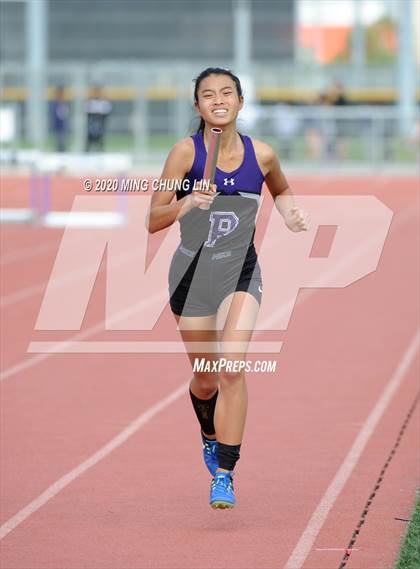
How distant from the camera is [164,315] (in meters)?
14.1

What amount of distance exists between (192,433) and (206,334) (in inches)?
83.0

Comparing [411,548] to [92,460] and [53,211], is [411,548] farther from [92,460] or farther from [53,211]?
[53,211]

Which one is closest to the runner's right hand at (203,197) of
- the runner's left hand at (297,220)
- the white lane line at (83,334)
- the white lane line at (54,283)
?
the runner's left hand at (297,220)

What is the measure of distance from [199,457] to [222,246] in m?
1.83

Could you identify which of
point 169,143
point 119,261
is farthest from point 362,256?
point 169,143

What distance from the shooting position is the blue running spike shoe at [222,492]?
643cm

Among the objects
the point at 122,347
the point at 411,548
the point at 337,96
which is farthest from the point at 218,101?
the point at 337,96

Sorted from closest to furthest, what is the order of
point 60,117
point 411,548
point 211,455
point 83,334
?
point 411,548 < point 211,455 < point 83,334 < point 60,117

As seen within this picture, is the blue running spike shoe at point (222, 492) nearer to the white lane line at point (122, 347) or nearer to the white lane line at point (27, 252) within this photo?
the white lane line at point (122, 347)

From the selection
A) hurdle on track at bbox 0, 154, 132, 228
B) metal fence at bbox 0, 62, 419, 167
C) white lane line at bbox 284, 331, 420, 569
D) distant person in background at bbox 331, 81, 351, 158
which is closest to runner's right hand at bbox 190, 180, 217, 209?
white lane line at bbox 284, 331, 420, 569

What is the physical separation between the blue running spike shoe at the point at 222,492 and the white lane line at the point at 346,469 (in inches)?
13.1

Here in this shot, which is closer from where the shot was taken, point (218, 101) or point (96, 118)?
point (218, 101)

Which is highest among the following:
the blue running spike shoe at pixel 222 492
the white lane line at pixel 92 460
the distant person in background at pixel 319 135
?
the blue running spike shoe at pixel 222 492

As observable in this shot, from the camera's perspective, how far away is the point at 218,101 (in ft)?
21.0
